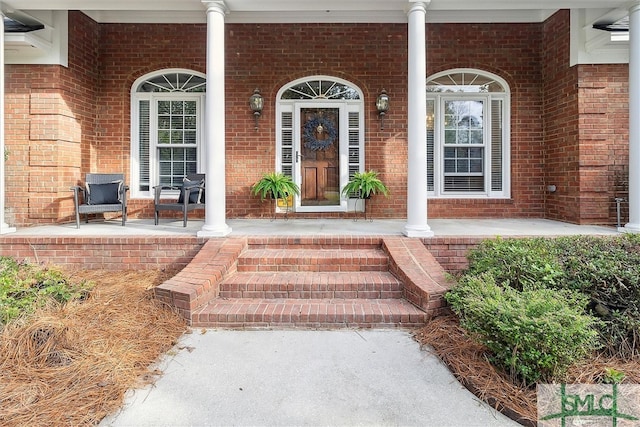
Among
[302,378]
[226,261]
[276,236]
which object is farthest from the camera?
[276,236]

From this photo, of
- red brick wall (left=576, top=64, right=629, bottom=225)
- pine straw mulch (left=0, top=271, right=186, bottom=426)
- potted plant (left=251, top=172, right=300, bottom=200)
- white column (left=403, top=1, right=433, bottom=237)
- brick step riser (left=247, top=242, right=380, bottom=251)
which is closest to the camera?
pine straw mulch (left=0, top=271, right=186, bottom=426)

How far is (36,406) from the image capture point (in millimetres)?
1919

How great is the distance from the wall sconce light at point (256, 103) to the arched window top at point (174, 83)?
938 mm

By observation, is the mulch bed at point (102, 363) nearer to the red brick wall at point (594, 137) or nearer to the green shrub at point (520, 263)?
the green shrub at point (520, 263)

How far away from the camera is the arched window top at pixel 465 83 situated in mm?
6879

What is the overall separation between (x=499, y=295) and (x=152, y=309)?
261cm

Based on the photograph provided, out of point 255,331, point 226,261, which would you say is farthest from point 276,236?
point 255,331

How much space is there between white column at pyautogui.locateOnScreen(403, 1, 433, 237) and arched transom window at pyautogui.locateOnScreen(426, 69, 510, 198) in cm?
230

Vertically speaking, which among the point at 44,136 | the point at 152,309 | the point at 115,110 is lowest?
the point at 152,309

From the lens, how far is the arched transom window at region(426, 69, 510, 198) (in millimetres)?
6895

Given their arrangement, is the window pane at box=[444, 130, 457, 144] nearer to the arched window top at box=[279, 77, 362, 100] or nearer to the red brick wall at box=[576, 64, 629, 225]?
the arched window top at box=[279, 77, 362, 100]

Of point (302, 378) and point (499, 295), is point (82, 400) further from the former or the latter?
Result: point (499, 295)

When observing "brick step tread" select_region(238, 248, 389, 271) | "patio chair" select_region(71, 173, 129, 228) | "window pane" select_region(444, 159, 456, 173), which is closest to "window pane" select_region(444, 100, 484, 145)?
"window pane" select_region(444, 159, 456, 173)

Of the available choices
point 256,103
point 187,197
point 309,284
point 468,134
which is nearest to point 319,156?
point 256,103
